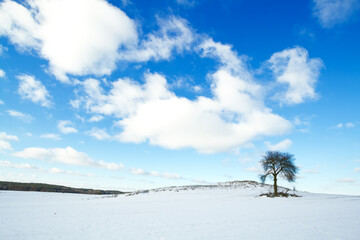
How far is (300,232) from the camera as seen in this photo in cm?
1061

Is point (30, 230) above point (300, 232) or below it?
below

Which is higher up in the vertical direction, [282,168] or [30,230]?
[282,168]

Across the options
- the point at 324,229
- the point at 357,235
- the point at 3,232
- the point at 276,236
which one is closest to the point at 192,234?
the point at 276,236

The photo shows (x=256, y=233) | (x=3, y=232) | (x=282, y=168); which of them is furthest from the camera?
(x=282, y=168)

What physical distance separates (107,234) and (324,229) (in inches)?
476

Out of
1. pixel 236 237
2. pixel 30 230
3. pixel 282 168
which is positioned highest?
pixel 282 168

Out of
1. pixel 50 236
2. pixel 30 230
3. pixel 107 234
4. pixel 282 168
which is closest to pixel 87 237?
pixel 107 234

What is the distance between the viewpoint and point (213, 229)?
11703 millimetres

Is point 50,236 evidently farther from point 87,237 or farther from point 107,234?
point 107,234

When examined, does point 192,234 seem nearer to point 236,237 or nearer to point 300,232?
point 236,237

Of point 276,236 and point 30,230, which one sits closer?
point 276,236

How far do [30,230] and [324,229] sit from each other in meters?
17.2

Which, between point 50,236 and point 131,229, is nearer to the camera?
point 50,236

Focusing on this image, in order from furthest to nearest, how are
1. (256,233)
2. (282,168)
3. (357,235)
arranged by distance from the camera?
(282,168), (256,233), (357,235)
